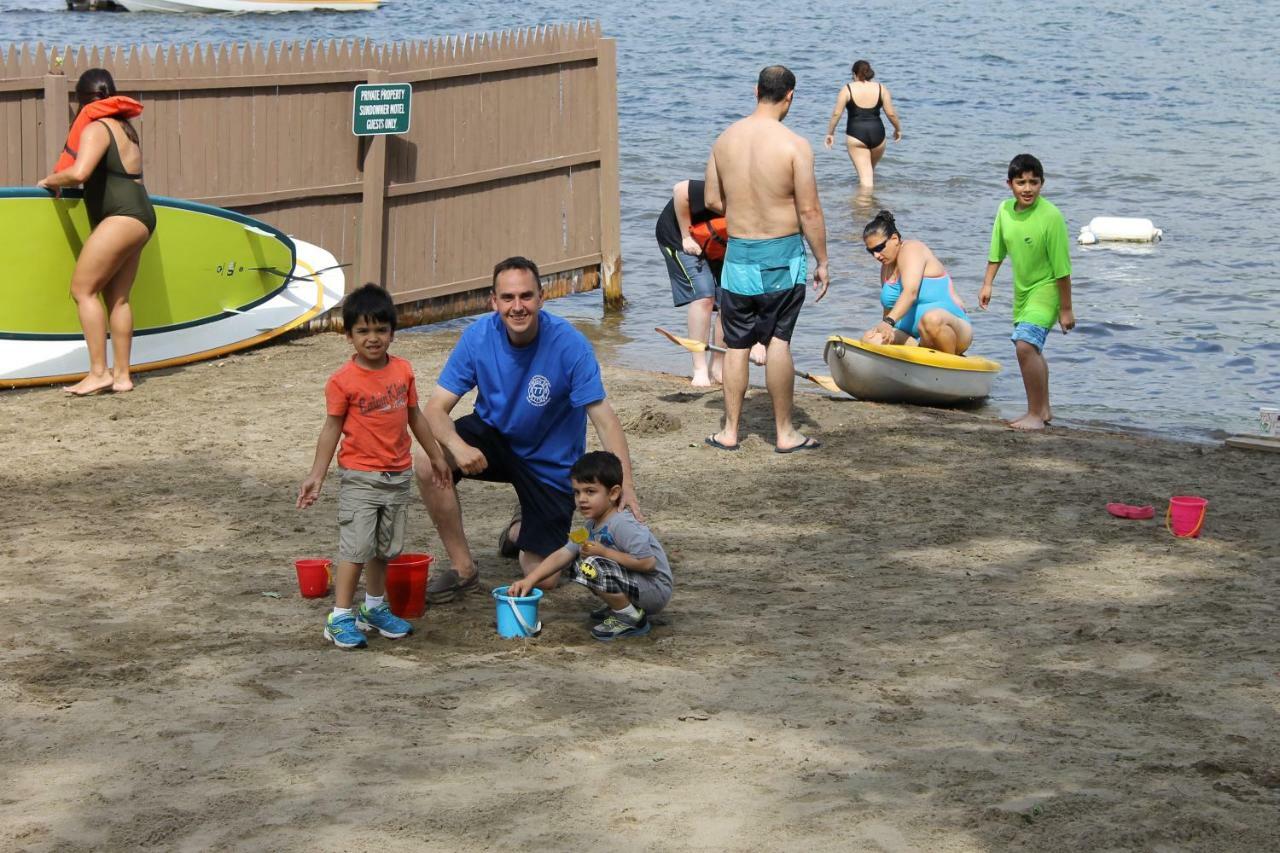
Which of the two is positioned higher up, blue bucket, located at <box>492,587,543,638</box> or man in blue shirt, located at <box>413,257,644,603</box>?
man in blue shirt, located at <box>413,257,644,603</box>

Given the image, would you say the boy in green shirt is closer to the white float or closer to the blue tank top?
the blue tank top

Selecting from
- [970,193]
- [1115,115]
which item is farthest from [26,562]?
[1115,115]

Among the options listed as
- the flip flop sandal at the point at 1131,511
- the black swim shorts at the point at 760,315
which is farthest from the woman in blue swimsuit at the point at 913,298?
the flip flop sandal at the point at 1131,511

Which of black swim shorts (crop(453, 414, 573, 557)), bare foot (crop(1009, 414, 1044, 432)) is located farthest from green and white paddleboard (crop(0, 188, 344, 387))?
bare foot (crop(1009, 414, 1044, 432))

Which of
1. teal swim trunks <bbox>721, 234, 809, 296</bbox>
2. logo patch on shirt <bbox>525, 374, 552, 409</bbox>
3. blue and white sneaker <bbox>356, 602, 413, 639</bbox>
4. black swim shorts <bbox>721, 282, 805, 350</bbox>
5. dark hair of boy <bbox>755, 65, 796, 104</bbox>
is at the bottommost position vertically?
blue and white sneaker <bbox>356, 602, 413, 639</bbox>

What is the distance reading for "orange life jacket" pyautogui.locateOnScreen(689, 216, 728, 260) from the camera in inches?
391

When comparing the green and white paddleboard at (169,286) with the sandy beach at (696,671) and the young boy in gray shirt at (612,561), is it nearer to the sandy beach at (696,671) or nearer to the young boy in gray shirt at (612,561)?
the sandy beach at (696,671)

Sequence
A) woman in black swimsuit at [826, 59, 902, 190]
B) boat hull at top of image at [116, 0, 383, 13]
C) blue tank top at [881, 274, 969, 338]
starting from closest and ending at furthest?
blue tank top at [881, 274, 969, 338] → woman in black swimsuit at [826, 59, 902, 190] → boat hull at top of image at [116, 0, 383, 13]

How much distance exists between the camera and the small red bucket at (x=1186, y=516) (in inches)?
284

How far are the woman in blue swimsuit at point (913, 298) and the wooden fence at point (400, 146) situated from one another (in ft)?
10.3

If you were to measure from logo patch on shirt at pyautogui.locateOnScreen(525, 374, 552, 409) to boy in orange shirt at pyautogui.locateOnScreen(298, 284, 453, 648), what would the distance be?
0.59 meters

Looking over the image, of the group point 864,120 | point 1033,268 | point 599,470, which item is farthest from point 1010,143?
point 599,470

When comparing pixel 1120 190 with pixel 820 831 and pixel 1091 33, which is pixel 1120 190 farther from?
pixel 1091 33

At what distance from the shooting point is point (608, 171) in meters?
12.9
